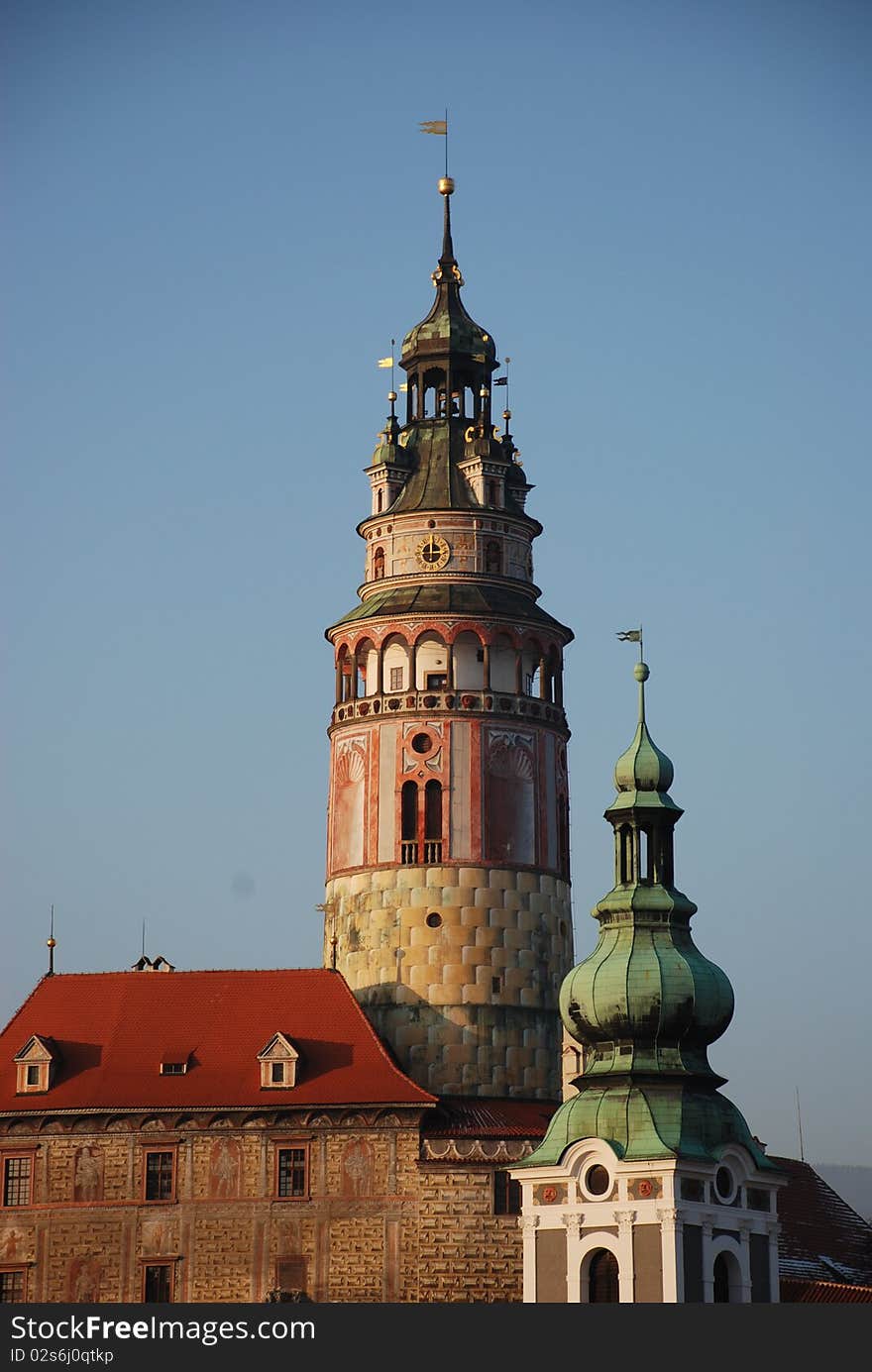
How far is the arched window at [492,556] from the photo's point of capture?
104938 mm

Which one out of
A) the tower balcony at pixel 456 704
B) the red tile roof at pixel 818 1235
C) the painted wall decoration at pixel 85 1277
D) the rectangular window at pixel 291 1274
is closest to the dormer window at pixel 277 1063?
the rectangular window at pixel 291 1274

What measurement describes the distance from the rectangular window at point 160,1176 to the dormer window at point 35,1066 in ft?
11.7

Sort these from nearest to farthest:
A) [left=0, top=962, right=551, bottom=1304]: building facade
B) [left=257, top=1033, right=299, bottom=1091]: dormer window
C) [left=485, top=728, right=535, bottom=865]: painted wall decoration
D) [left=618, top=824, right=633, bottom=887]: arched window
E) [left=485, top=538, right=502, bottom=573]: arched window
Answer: [left=618, top=824, right=633, bottom=887]: arched window → [left=0, top=962, right=551, bottom=1304]: building facade → [left=257, top=1033, right=299, bottom=1091]: dormer window → [left=485, top=728, right=535, bottom=865]: painted wall decoration → [left=485, top=538, right=502, bottom=573]: arched window

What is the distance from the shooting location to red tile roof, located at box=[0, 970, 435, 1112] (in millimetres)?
95562

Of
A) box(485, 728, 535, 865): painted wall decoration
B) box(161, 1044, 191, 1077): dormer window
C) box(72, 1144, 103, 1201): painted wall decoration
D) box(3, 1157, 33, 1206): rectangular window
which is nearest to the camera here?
box(72, 1144, 103, 1201): painted wall decoration

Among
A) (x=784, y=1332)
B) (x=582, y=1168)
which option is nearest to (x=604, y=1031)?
(x=582, y=1168)

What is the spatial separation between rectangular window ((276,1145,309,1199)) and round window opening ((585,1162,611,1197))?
386 inches

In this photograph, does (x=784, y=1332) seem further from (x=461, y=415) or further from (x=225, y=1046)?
(x=461, y=415)

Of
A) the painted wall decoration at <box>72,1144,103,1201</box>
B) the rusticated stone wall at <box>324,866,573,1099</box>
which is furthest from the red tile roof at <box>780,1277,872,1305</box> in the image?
the painted wall decoration at <box>72,1144,103,1201</box>

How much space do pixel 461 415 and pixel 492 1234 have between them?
26332mm

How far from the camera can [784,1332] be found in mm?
73438

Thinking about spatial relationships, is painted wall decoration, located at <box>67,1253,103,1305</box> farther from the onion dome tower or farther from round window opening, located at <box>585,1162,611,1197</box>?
round window opening, located at <box>585,1162,611,1197</box>

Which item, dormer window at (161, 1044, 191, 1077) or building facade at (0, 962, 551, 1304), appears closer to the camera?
building facade at (0, 962, 551, 1304)

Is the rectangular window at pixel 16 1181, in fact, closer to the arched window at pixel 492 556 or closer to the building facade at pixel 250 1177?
the building facade at pixel 250 1177
